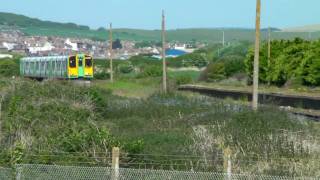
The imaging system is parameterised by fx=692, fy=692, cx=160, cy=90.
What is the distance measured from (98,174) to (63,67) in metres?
42.0

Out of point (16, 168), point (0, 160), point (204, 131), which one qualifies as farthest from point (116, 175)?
point (204, 131)

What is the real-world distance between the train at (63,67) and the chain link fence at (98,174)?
39.5 meters

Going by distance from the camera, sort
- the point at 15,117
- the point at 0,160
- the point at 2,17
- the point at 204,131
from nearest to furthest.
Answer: the point at 0,160 < the point at 204,131 < the point at 15,117 < the point at 2,17

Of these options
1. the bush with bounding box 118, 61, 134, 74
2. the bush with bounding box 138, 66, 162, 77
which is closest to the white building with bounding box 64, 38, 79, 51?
the bush with bounding box 118, 61, 134, 74

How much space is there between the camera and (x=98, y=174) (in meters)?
11.7

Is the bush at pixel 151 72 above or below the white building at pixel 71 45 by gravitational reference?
below

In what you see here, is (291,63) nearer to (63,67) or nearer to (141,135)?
(63,67)

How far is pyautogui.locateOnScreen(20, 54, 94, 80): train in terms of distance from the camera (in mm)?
52188

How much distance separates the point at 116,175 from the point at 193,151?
12.3 ft

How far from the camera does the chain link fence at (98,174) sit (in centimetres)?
1118

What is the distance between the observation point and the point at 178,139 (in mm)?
16859

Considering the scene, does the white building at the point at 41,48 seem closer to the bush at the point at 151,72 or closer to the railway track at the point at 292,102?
the bush at the point at 151,72

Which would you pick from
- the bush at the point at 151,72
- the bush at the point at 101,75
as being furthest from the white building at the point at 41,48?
the bush at the point at 151,72

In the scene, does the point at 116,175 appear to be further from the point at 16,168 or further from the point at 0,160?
the point at 0,160
